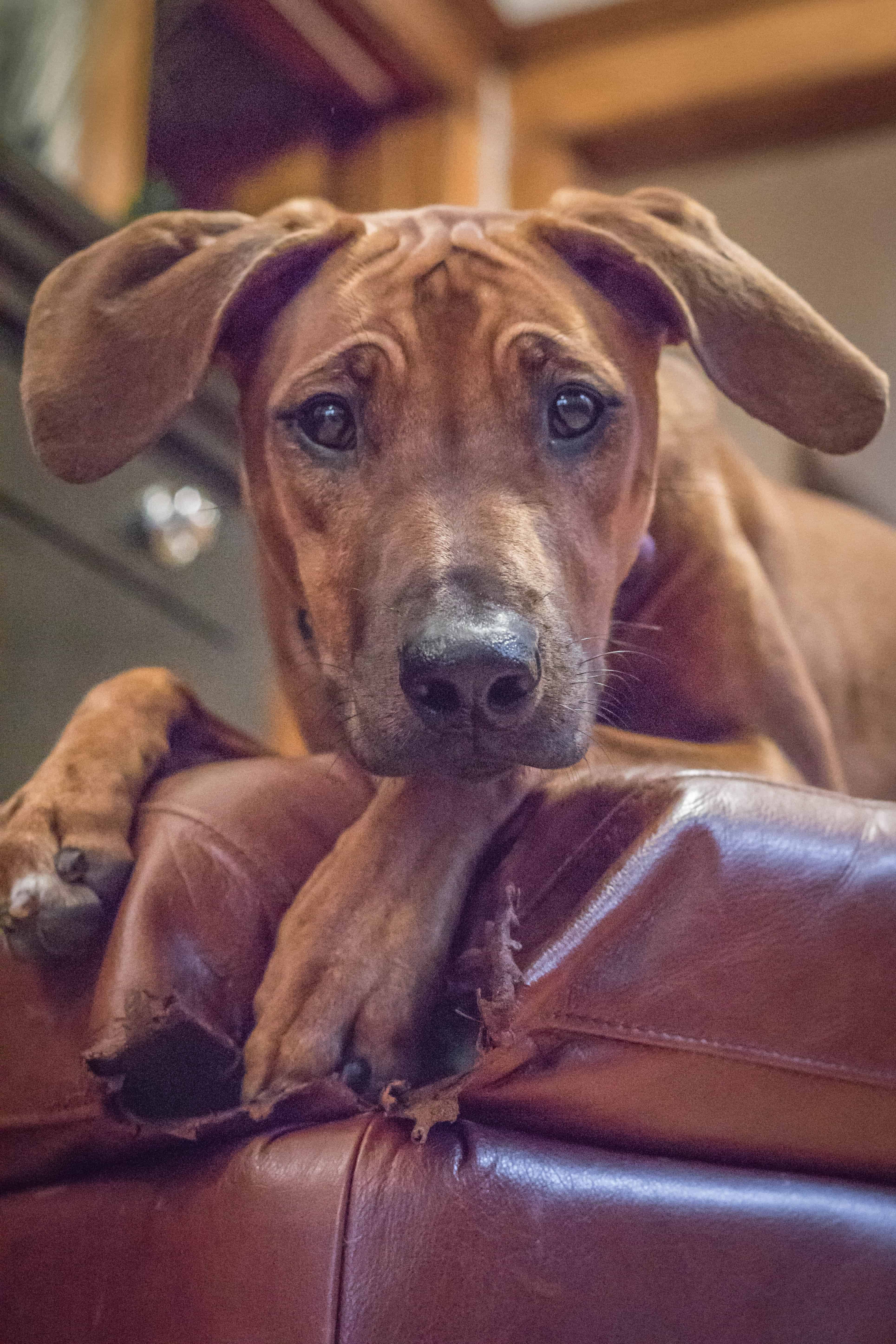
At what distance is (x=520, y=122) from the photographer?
106 inches

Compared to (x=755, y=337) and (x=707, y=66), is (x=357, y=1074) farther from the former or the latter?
(x=707, y=66)

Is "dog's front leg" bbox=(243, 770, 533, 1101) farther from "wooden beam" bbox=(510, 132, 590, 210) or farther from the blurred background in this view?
"wooden beam" bbox=(510, 132, 590, 210)

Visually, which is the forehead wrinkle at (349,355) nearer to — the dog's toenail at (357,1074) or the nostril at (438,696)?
the nostril at (438,696)

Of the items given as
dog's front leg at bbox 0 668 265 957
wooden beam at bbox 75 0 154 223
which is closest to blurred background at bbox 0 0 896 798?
wooden beam at bbox 75 0 154 223

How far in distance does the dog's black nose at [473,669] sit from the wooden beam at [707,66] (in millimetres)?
1645

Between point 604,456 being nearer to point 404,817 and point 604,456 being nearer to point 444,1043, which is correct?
point 404,817

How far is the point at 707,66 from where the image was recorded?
2559mm

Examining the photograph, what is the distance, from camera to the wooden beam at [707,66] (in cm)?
235

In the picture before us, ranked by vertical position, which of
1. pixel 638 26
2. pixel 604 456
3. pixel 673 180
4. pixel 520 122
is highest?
pixel 638 26

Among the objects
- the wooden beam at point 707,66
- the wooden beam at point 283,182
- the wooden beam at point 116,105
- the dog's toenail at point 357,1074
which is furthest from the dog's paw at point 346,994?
the wooden beam at point 707,66

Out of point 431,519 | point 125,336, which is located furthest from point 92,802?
point 125,336

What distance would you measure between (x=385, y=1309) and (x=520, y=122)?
2.51 m

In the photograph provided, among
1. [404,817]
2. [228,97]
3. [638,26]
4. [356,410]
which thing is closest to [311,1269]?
[404,817]

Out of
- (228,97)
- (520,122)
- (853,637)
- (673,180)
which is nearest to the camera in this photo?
(228,97)
